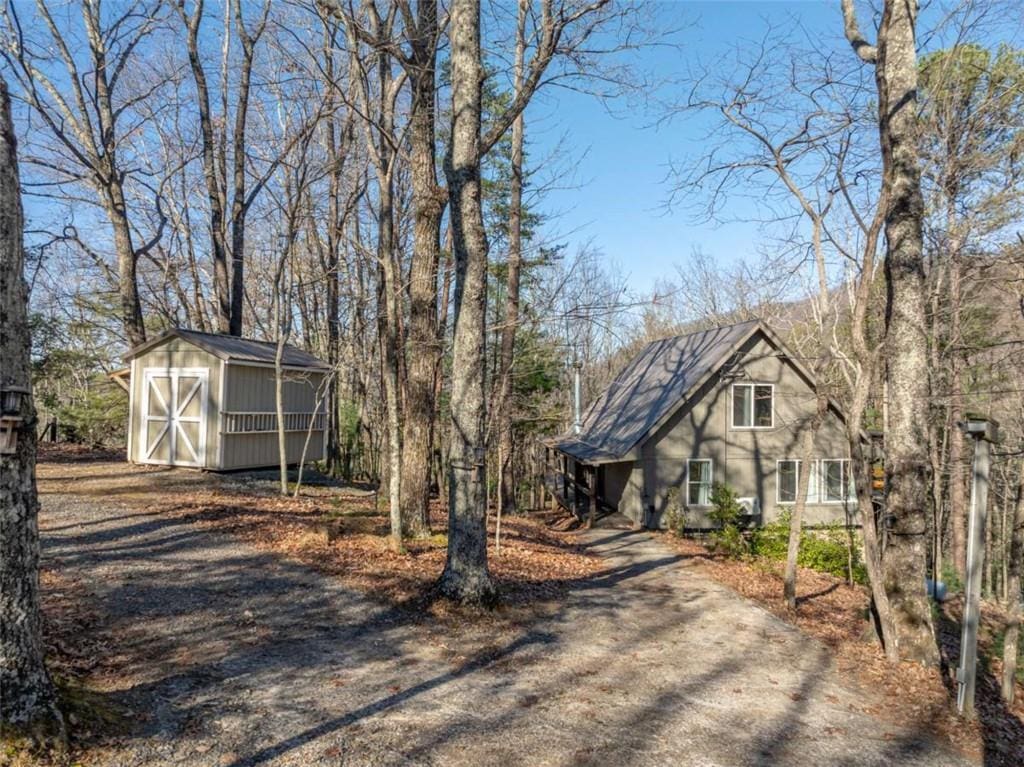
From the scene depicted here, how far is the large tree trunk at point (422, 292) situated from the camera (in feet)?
31.4

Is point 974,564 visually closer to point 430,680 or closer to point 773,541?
point 430,680

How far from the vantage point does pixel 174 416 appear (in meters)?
15.4

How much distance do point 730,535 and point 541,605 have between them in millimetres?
7661

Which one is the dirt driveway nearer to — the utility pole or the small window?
the utility pole

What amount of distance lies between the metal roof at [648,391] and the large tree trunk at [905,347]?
9758 millimetres

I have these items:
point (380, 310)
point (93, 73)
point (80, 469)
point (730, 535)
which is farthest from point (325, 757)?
point (93, 73)

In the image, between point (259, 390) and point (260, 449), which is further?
point (260, 449)

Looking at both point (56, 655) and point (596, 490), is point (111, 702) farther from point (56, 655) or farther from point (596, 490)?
point (596, 490)

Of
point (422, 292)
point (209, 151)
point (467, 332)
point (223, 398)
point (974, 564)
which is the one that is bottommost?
point (974, 564)

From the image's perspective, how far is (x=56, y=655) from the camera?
4.78m

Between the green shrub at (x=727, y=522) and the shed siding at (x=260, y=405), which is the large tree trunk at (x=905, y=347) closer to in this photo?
the green shrub at (x=727, y=522)

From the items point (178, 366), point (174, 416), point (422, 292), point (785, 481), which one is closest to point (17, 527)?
point (422, 292)

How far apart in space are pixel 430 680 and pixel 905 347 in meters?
5.55

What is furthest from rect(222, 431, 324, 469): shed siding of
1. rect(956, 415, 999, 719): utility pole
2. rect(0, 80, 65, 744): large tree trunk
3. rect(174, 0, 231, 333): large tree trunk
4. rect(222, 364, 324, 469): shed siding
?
rect(956, 415, 999, 719): utility pole
